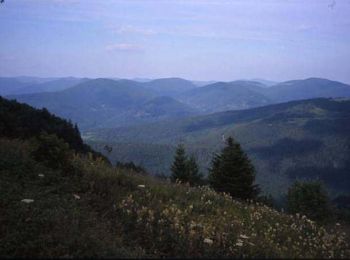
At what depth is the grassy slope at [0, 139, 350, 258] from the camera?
751cm

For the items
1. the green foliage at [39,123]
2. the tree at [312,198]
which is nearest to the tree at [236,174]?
the tree at [312,198]

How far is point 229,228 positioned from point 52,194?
425 centimetres

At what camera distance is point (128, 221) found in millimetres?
8930

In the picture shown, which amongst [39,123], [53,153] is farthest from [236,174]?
[39,123]

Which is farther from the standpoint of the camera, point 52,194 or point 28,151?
point 28,151

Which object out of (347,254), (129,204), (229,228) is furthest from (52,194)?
(347,254)

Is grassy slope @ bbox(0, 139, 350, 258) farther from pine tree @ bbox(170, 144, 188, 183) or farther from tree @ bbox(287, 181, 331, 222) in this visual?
tree @ bbox(287, 181, 331, 222)

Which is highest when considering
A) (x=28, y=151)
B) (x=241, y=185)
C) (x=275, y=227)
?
(x=28, y=151)

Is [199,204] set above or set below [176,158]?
above

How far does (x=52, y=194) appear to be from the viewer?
10266mm

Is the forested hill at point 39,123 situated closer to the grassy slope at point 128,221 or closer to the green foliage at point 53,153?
the green foliage at point 53,153

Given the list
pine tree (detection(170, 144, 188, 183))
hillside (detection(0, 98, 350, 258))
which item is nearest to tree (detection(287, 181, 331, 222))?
pine tree (detection(170, 144, 188, 183))

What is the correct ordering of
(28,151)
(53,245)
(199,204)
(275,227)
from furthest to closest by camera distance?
(28,151), (199,204), (275,227), (53,245)

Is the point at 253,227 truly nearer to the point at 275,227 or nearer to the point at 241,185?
the point at 275,227
